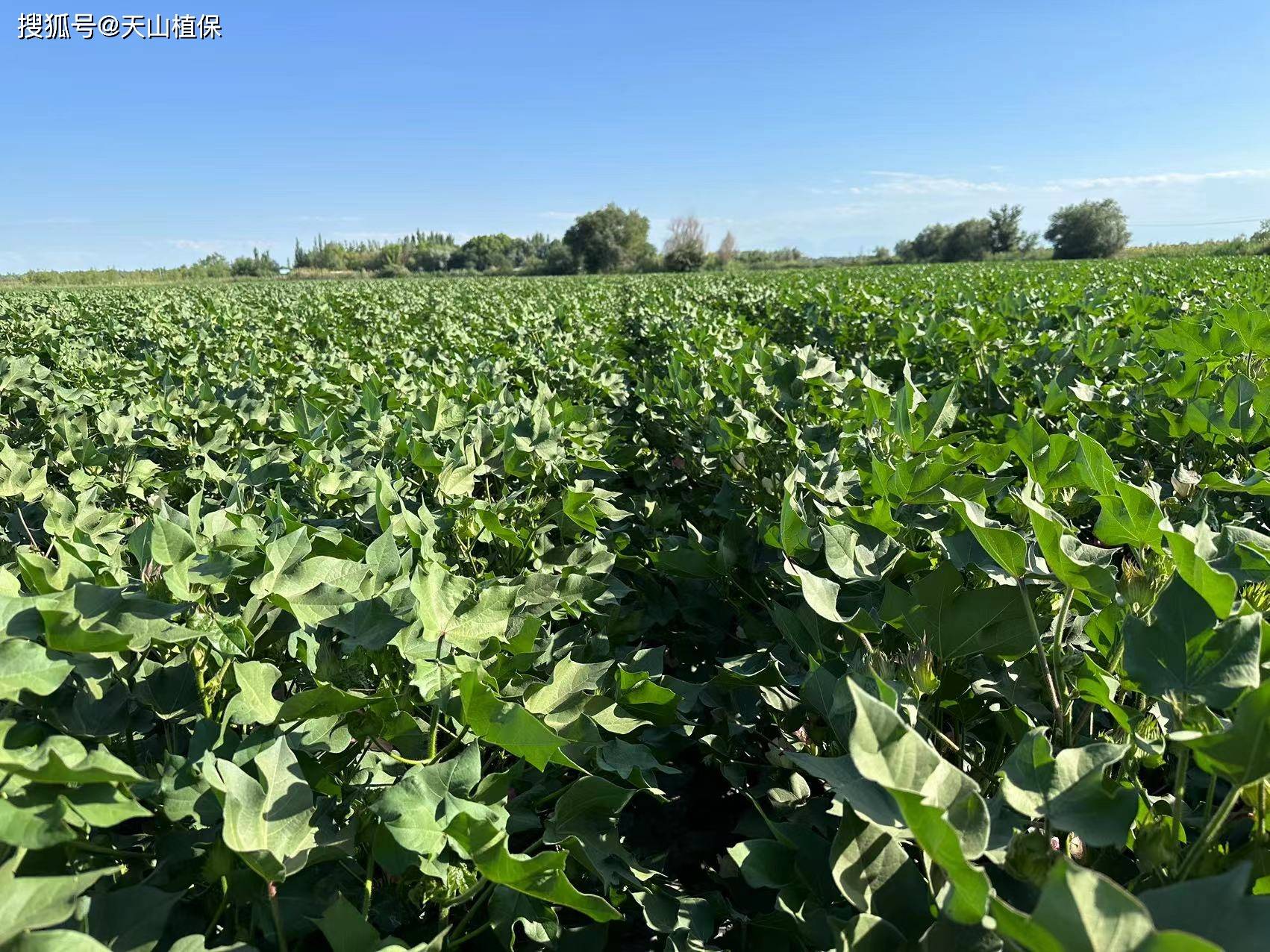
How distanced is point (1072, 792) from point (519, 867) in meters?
0.61

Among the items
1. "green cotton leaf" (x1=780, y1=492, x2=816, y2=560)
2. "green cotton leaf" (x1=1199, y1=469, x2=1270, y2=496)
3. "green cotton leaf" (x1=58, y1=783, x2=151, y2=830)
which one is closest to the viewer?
"green cotton leaf" (x1=58, y1=783, x2=151, y2=830)

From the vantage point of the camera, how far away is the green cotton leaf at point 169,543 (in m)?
1.15

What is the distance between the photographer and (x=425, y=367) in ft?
16.6

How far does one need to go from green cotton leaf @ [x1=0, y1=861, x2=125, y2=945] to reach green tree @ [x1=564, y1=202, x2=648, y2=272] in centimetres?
6876

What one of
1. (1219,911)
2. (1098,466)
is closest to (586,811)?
(1219,911)

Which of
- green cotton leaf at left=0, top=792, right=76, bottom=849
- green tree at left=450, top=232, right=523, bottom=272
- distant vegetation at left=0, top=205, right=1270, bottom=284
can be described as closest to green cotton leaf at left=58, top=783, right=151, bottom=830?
green cotton leaf at left=0, top=792, right=76, bottom=849

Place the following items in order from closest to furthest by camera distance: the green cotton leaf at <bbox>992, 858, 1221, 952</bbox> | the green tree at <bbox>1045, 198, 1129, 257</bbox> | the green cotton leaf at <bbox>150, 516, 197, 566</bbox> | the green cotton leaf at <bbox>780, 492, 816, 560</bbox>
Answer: the green cotton leaf at <bbox>992, 858, 1221, 952</bbox> < the green cotton leaf at <bbox>150, 516, 197, 566</bbox> < the green cotton leaf at <bbox>780, 492, 816, 560</bbox> < the green tree at <bbox>1045, 198, 1129, 257</bbox>

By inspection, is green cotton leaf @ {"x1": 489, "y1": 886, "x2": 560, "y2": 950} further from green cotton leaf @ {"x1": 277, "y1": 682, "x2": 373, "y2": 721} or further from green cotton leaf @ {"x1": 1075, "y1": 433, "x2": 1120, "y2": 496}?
green cotton leaf @ {"x1": 1075, "y1": 433, "x2": 1120, "y2": 496}

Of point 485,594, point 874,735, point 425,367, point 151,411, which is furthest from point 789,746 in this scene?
point 425,367

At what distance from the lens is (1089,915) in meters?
0.52

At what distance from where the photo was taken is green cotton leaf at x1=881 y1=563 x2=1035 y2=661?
3.58ft

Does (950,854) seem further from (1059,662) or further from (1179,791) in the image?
(1059,662)

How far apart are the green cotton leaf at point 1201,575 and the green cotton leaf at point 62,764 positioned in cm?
114

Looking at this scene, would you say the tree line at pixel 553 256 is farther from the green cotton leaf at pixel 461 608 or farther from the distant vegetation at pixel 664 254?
the green cotton leaf at pixel 461 608
